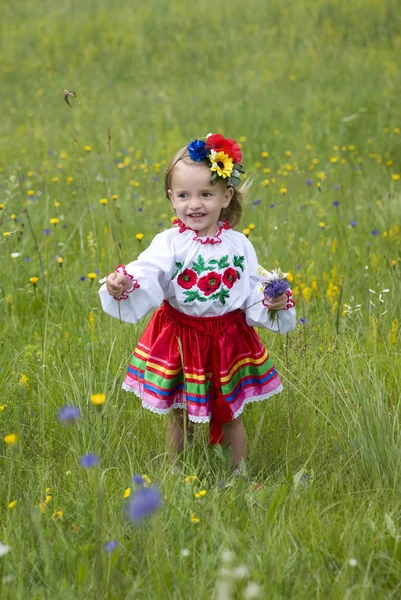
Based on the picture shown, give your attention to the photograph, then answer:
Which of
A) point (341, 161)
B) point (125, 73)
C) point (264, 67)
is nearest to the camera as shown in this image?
point (341, 161)

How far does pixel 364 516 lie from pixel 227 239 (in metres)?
1.05

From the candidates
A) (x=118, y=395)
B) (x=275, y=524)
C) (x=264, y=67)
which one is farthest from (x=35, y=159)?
(x=275, y=524)

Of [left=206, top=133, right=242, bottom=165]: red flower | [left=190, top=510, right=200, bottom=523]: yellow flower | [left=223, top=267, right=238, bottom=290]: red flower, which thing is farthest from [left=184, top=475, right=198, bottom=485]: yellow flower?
[left=206, top=133, right=242, bottom=165]: red flower

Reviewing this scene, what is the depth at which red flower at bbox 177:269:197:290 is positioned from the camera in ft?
8.21

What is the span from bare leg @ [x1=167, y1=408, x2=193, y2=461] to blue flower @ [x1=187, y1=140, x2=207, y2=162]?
903 millimetres

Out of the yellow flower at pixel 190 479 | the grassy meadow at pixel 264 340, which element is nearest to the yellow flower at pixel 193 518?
the grassy meadow at pixel 264 340

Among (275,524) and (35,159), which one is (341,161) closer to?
(35,159)

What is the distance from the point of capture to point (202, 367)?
2520 millimetres

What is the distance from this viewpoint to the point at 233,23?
1148cm

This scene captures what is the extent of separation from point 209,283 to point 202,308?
89 mm

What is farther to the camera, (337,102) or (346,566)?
(337,102)

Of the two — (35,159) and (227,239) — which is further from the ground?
(227,239)

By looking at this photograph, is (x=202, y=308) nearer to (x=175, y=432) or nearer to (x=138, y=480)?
(x=175, y=432)

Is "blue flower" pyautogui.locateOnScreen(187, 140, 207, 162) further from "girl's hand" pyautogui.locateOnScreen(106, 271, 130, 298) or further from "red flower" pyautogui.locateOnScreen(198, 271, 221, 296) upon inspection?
"girl's hand" pyautogui.locateOnScreen(106, 271, 130, 298)
